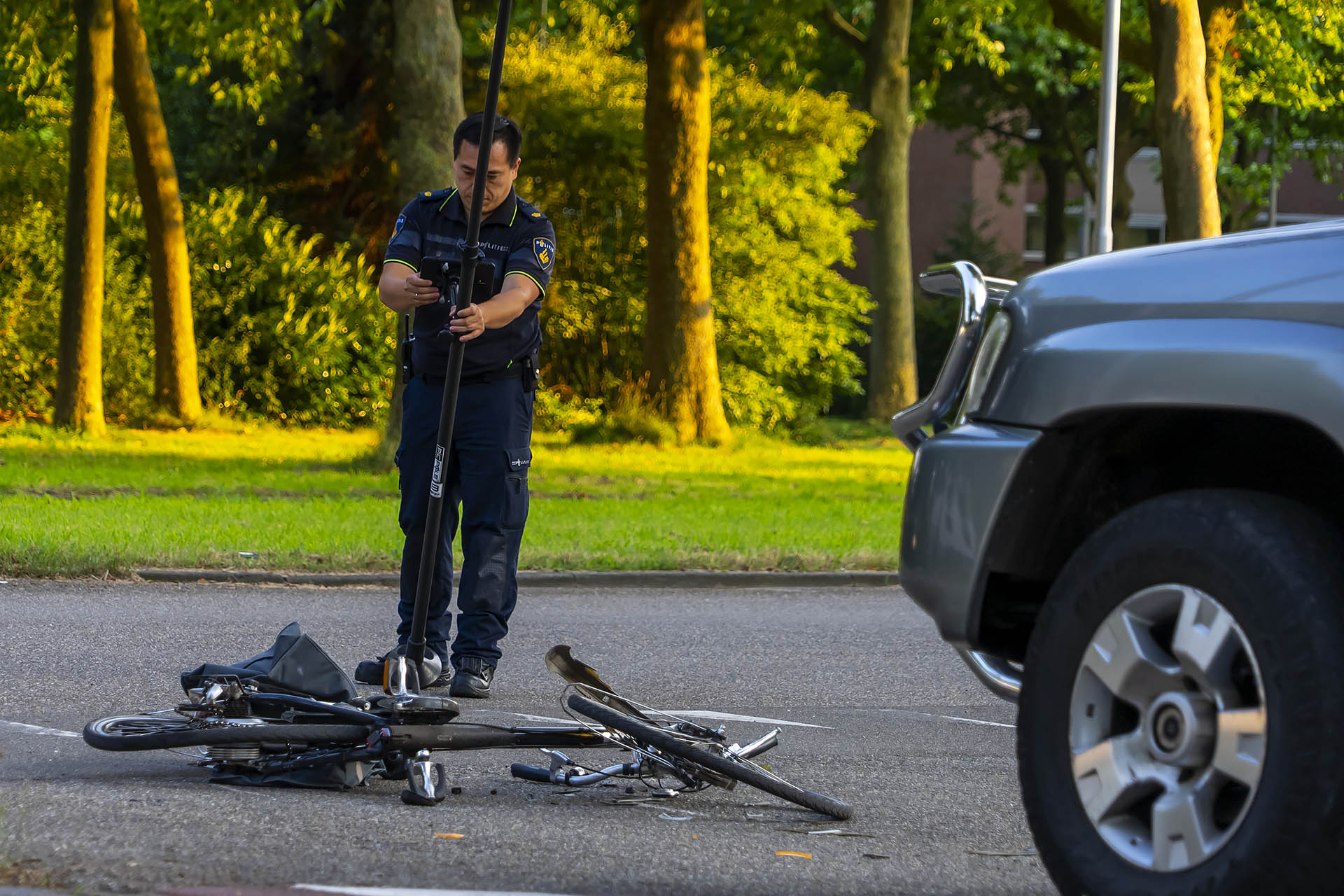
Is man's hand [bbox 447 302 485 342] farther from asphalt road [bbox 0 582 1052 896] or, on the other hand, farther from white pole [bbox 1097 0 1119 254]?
white pole [bbox 1097 0 1119 254]

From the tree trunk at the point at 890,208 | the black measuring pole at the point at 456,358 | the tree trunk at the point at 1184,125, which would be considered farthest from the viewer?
the tree trunk at the point at 890,208

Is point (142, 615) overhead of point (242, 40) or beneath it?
beneath

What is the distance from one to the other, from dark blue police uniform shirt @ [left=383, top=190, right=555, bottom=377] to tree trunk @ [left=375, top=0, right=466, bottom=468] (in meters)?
8.81

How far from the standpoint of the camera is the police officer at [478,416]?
5902 millimetres

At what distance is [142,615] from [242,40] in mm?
15342

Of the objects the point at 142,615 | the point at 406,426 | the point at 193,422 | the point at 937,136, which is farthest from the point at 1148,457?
the point at 937,136

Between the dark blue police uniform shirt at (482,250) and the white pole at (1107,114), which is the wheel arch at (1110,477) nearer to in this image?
the dark blue police uniform shirt at (482,250)

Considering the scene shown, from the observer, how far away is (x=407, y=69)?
14750 millimetres

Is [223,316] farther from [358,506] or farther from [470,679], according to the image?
[470,679]

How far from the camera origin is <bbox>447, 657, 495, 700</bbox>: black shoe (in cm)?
608

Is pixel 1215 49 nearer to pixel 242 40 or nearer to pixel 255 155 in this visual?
pixel 242 40

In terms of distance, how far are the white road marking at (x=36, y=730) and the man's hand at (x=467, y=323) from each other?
173 cm

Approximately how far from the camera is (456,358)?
5.01m

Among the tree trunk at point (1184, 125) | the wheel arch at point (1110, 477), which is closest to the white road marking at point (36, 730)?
the wheel arch at point (1110, 477)
